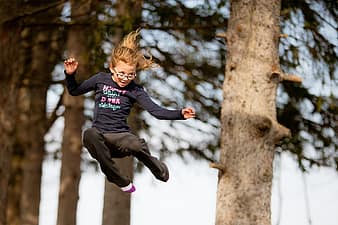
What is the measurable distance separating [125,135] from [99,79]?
1.02 feet

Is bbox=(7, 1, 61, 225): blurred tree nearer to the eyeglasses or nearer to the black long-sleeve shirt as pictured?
the black long-sleeve shirt

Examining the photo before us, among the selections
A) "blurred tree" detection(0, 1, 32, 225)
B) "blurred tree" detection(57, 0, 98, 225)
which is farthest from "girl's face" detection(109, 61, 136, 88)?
"blurred tree" detection(57, 0, 98, 225)

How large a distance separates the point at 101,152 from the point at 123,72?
1.41 ft

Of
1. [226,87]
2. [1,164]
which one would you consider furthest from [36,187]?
[226,87]

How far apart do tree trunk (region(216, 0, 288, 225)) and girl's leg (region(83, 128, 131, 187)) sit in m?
2.61

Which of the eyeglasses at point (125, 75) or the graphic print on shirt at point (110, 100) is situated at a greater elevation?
the eyeglasses at point (125, 75)

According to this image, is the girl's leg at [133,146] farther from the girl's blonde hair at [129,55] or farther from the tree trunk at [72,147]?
the tree trunk at [72,147]

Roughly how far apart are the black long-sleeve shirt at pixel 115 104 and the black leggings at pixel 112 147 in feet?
0.13

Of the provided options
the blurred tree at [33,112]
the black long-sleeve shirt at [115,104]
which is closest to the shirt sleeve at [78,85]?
the black long-sleeve shirt at [115,104]

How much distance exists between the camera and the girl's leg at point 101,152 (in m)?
3.62

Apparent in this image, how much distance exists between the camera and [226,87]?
668 cm

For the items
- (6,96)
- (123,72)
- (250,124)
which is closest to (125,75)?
(123,72)

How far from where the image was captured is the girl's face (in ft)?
11.6

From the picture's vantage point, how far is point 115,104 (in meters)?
3.65
